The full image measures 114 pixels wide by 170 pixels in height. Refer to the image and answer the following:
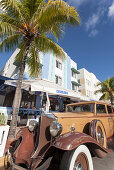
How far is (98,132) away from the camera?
2.72 m

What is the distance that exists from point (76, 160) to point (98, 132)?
1.33m

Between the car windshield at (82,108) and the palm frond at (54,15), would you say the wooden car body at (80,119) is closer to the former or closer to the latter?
the car windshield at (82,108)

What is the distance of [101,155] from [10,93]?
10056 millimetres

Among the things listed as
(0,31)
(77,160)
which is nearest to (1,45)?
(0,31)

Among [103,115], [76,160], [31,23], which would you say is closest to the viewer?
[76,160]

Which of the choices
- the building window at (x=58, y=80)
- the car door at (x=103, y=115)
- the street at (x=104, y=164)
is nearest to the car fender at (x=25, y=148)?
the street at (x=104, y=164)

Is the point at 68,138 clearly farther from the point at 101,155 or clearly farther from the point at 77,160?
the point at 101,155

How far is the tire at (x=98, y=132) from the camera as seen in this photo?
97.0 inches

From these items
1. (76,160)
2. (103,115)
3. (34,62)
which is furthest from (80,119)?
(34,62)

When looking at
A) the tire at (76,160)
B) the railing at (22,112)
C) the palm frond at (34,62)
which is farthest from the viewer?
the palm frond at (34,62)

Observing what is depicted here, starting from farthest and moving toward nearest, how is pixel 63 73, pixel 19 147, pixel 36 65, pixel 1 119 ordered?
pixel 63 73 → pixel 36 65 → pixel 1 119 → pixel 19 147

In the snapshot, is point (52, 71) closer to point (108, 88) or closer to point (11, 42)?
point (11, 42)

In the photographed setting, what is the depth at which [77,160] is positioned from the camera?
5.70ft

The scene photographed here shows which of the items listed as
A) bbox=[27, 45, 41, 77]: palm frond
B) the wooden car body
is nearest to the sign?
the wooden car body
